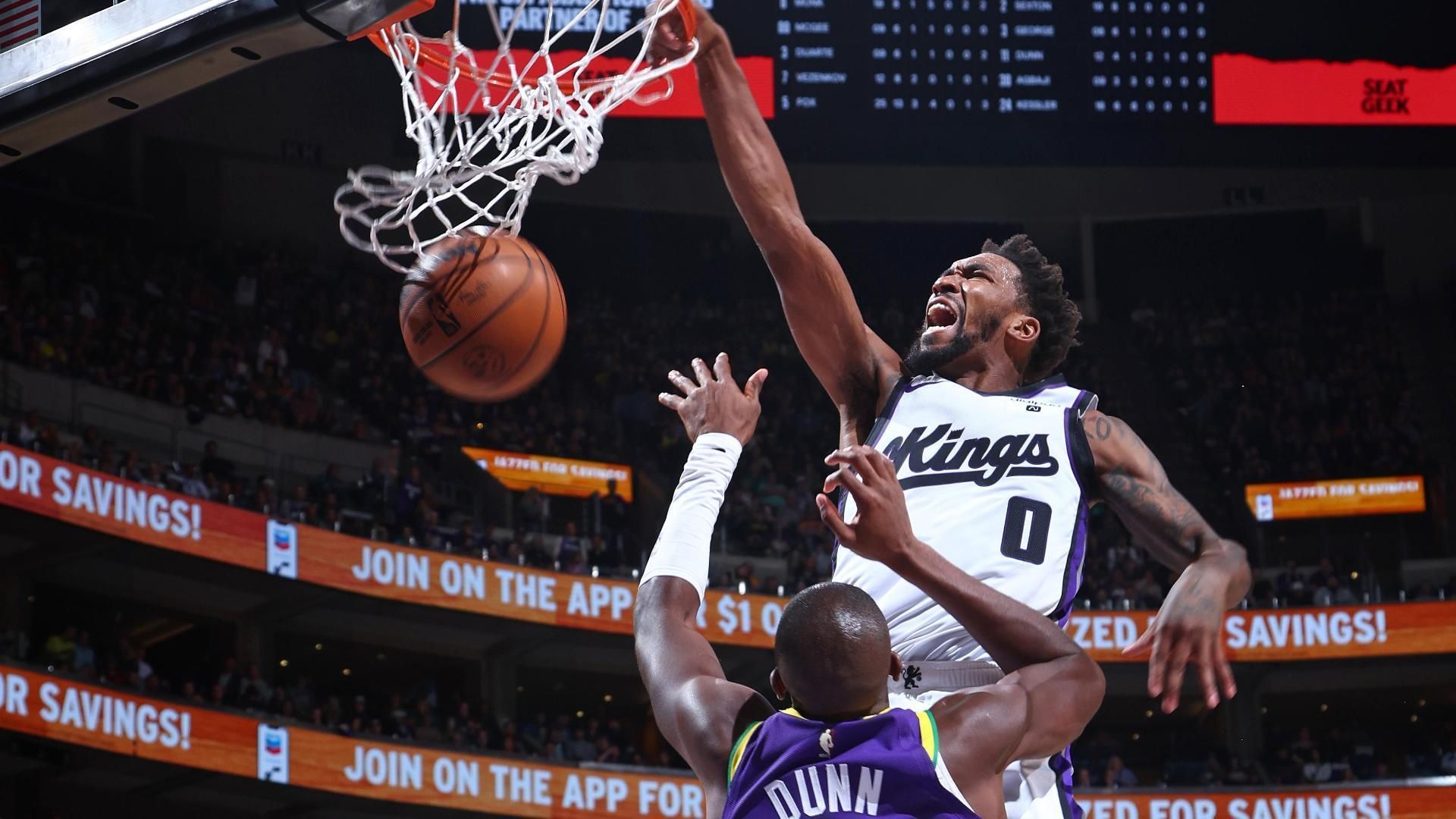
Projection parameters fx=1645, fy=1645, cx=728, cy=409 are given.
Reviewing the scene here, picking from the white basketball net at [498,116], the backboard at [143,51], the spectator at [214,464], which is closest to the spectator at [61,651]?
the spectator at [214,464]

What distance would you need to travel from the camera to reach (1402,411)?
20844mm

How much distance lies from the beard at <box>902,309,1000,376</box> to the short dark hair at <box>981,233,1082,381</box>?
129 millimetres

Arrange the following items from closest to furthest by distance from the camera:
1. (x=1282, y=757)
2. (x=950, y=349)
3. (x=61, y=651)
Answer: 1. (x=950, y=349)
2. (x=61, y=651)
3. (x=1282, y=757)

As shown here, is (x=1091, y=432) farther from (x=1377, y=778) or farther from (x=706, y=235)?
(x=706, y=235)

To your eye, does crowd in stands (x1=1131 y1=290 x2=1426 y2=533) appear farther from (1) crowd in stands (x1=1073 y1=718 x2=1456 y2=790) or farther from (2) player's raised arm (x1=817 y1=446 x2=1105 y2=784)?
(2) player's raised arm (x1=817 y1=446 x2=1105 y2=784)

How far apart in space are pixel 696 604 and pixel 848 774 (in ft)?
1.56

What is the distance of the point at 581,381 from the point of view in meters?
21.2

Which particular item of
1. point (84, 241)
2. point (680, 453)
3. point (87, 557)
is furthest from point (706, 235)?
point (87, 557)

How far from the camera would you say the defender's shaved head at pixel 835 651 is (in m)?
2.38

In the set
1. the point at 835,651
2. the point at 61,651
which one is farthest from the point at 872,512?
the point at 61,651

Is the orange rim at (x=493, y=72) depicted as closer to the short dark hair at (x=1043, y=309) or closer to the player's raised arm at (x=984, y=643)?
the short dark hair at (x=1043, y=309)

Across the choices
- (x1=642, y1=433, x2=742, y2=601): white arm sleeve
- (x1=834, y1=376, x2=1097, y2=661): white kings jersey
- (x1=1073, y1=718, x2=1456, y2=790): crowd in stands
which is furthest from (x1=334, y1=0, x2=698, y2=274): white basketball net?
(x1=1073, y1=718, x2=1456, y2=790): crowd in stands

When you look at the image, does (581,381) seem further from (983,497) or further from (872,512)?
(872,512)

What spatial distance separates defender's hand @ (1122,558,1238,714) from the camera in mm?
2863
